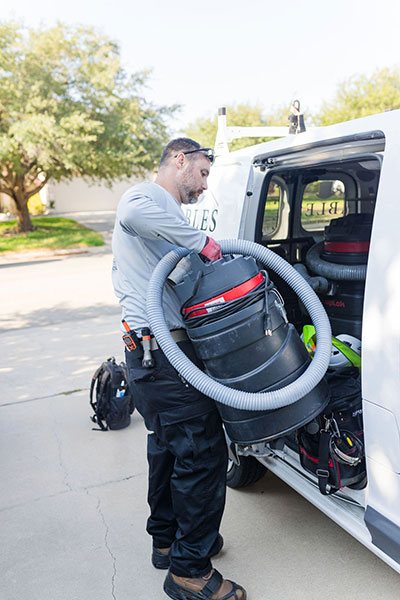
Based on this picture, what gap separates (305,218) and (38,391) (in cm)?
293

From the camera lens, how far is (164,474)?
8.58ft

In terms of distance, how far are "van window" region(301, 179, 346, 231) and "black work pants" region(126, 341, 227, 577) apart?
6.31 feet

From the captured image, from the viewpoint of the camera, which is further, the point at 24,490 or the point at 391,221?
the point at 24,490

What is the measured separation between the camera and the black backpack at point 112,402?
13.6 feet

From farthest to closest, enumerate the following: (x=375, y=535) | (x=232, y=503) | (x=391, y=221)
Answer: (x=232, y=503)
(x=375, y=535)
(x=391, y=221)

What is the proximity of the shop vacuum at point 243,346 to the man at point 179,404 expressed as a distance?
21 centimetres

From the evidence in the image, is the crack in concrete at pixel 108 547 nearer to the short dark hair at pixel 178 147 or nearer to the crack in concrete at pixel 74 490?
the crack in concrete at pixel 74 490

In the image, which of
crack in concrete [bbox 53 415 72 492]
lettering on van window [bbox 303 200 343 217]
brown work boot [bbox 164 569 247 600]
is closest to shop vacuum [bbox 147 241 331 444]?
brown work boot [bbox 164 569 247 600]

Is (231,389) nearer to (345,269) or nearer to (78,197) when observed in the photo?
(345,269)

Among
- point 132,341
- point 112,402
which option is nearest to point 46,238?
point 112,402

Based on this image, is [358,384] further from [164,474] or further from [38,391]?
[38,391]

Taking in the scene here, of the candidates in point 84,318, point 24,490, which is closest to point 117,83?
point 84,318

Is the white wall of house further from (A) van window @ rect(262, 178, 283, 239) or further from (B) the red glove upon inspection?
(B) the red glove

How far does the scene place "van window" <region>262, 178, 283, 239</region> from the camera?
10.8ft
